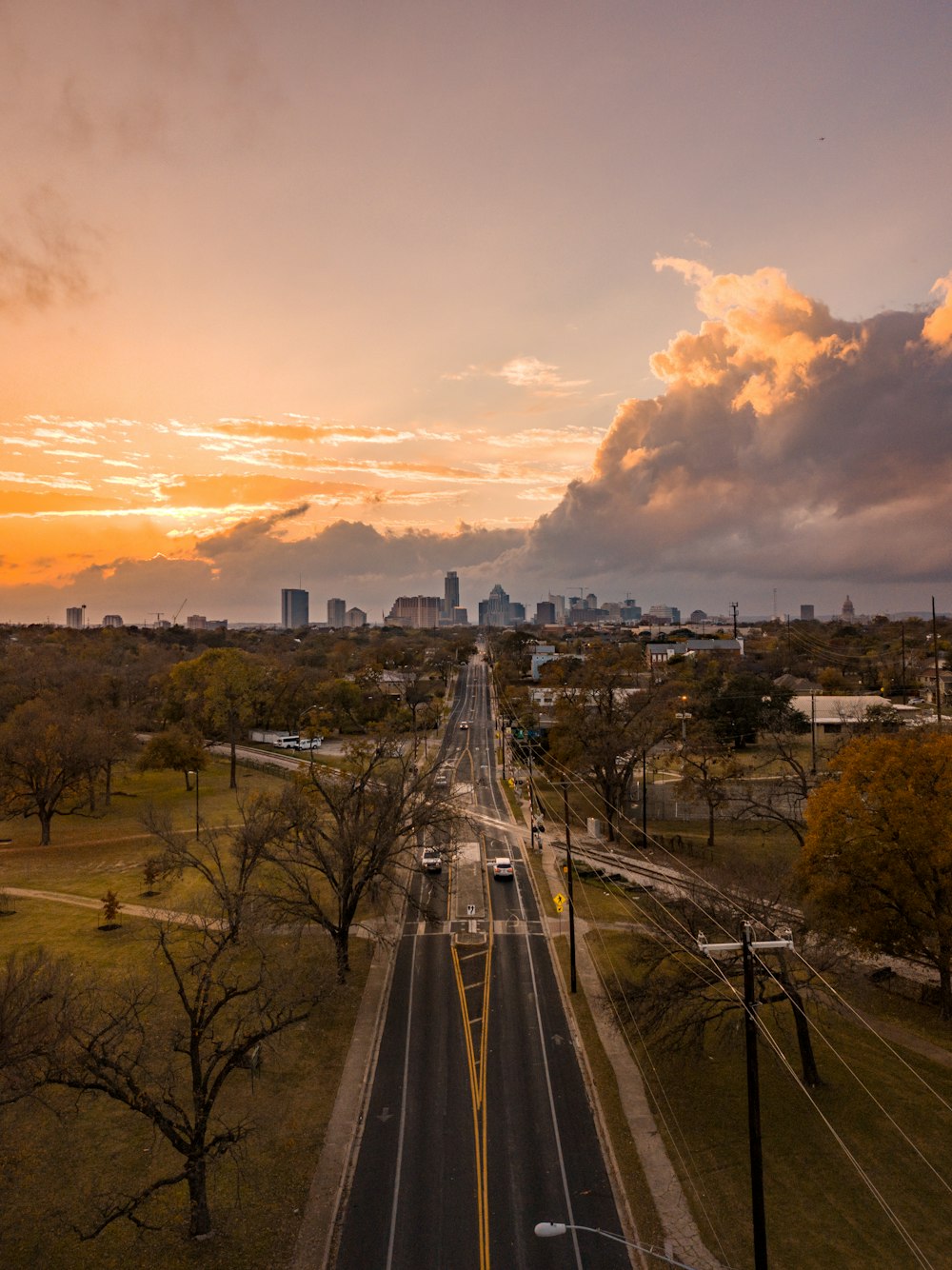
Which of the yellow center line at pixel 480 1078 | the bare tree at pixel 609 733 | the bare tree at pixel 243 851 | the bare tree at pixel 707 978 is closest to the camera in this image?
the yellow center line at pixel 480 1078

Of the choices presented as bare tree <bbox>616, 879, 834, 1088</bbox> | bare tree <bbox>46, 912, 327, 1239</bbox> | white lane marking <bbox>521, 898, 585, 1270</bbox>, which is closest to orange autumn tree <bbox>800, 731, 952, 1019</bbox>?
bare tree <bbox>616, 879, 834, 1088</bbox>

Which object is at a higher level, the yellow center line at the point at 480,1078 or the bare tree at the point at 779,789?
the bare tree at the point at 779,789

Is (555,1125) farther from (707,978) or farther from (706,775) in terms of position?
(706,775)

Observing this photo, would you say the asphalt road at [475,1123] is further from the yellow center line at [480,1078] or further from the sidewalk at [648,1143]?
the sidewalk at [648,1143]

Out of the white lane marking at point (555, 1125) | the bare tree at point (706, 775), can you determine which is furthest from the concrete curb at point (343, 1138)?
the bare tree at point (706, 775)

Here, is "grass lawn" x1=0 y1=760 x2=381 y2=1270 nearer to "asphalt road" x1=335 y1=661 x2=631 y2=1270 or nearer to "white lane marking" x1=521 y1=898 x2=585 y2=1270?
"asphalt road" x1=335 y1=661 x2=631 y2=1270

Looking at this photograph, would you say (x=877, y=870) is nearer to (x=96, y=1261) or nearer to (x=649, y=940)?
(x=649, y=940)

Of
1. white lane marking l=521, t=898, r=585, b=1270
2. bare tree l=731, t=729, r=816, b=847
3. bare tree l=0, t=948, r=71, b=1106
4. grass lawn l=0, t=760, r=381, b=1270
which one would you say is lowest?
white lane marking l=521, t=898, r=585, b=1270

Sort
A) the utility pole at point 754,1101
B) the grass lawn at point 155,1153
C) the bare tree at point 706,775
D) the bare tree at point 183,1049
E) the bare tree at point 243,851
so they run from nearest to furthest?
1. the utility pole at point 754,1101
2. the bare tree at point 183,1049
3. the grass lawn at point 155,1153
4. the bare tree at point 243,851
5. the bare tree at point 706,775
